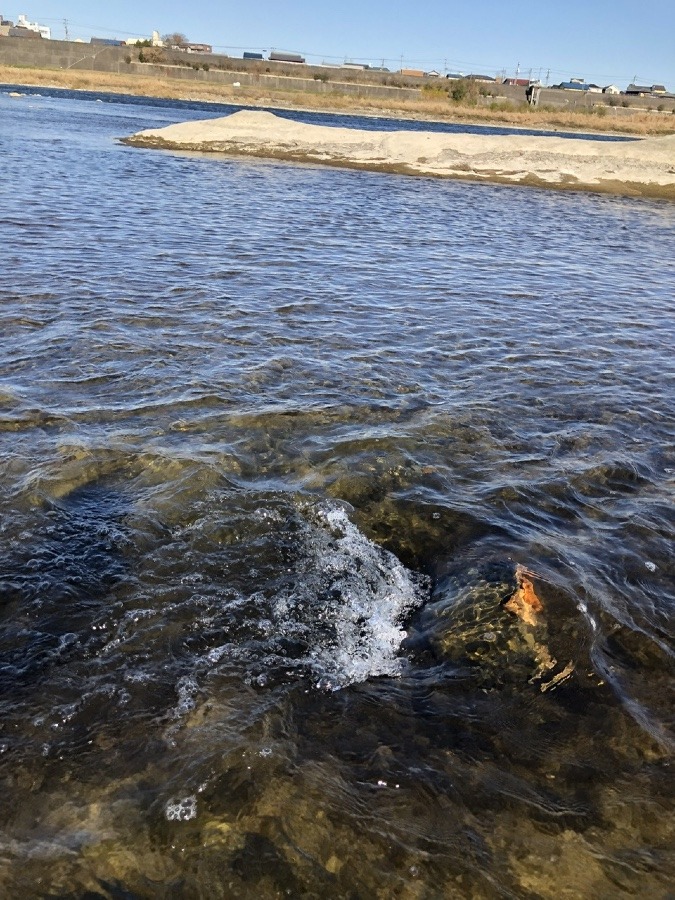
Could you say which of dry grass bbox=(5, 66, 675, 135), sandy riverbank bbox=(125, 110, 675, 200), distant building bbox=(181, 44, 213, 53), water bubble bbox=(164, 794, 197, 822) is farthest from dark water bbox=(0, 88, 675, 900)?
distant building bbox=(181, 44, 213, 53)

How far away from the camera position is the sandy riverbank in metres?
23.3

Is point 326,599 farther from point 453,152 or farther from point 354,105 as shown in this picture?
point 354,105

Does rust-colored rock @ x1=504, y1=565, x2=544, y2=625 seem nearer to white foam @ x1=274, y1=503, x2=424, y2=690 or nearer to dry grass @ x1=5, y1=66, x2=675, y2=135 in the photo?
white foam @ x1=274, y1=503, x2=424, y2=690

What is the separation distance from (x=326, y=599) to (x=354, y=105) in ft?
270

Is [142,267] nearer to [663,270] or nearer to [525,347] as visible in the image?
[525,347]

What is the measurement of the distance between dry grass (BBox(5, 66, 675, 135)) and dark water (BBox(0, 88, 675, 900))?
66.9 meters

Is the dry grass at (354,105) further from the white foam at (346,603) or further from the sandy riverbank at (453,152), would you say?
the white foam at (346,603)

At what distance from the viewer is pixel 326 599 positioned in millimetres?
3736

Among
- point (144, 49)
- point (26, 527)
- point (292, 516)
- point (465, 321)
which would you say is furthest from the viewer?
point (144, 49)

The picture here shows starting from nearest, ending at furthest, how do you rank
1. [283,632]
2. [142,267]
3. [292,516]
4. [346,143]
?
[283,632], [292,516], [142,267], [346,143]

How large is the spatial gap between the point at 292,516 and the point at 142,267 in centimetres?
683

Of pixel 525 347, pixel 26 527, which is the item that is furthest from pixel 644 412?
pixel 26 527

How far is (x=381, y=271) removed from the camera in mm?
11031

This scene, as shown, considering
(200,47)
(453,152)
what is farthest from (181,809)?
(200,47)
